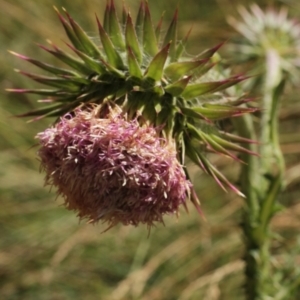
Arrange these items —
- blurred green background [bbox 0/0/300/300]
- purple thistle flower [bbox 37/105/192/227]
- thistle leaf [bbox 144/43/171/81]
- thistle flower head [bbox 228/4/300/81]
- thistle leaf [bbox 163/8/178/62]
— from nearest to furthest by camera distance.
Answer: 1. purple thistle flower [bbox 37/105/192/227]
2. thistle leaf [bbox 144/43/171/81]
3. thistle leaf [bbox 163/8/178/62]
4. thistle flower head [bbox 228/4/300/81]
5. blurred green background [bbox 0/0/300/300]

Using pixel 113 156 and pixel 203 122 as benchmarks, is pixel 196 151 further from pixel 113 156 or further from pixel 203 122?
pixel 113 156

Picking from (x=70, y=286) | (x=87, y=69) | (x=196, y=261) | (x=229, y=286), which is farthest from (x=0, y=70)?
(x=87, y=69)

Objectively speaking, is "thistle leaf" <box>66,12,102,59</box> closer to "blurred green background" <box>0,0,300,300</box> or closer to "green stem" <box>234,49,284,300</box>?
"green stem" <box>234,49,284,300</box>

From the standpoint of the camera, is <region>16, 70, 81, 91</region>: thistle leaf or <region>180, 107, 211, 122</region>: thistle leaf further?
<region>16, 70, 81, 91</region>: thistle leaf

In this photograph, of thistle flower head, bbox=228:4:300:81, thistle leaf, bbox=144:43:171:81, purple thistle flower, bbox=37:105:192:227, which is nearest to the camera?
purple thistle flower, bbox=37:105:192:227

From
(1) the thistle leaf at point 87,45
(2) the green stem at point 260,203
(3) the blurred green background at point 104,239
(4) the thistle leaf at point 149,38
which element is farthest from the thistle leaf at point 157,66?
(3) the blurred green background at point 104,239

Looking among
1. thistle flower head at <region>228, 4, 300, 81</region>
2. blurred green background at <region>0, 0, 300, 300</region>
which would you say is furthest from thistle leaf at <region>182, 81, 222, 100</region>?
blurred green background at <region>0, 0, 300, 300</region>

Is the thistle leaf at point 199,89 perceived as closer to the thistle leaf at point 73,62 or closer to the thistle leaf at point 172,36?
the thistle leaf at point 172,36

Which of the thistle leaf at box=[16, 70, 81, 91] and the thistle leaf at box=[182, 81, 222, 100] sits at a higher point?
the thistle leaf at box=[182, 81, 222, 100]

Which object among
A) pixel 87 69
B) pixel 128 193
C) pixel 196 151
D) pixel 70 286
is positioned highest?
pixel 87 69
